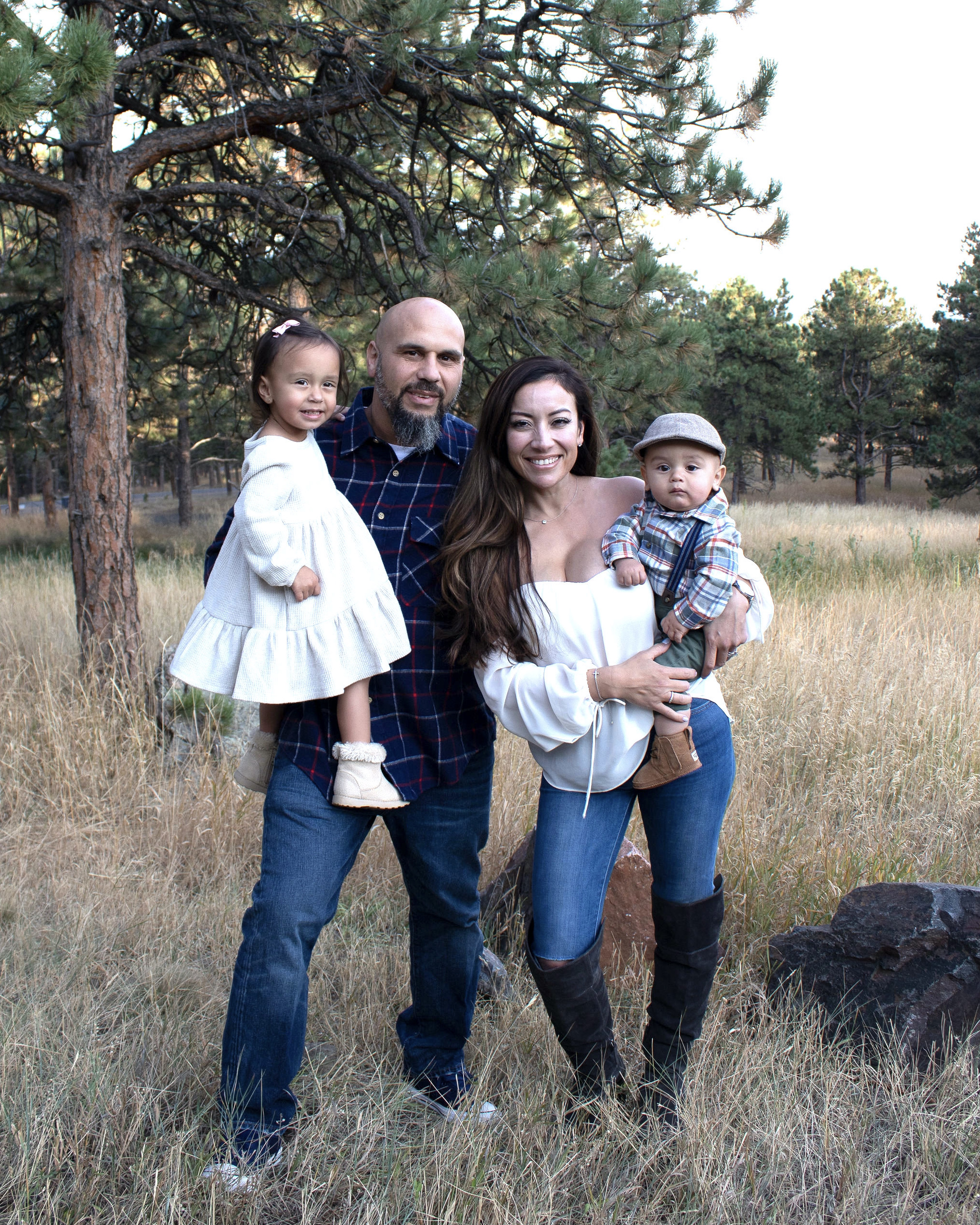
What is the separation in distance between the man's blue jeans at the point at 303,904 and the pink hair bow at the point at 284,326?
113 cm

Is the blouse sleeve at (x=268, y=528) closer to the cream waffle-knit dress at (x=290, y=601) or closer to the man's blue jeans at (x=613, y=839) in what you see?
the cream waffle-knit dress at (x=290, y=601)

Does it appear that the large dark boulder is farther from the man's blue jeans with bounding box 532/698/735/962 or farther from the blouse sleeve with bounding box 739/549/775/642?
the blouse sleeve with bounding box 739/549/775/642

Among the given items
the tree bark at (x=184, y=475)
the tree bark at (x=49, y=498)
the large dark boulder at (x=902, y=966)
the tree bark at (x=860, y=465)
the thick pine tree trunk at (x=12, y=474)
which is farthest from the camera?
the tree bark at (x=860, y=465)

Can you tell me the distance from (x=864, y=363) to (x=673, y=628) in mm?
35166

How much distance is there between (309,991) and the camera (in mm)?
3146

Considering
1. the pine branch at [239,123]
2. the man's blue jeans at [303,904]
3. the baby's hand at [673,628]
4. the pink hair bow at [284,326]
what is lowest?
the man's blue jeans at [303,904]

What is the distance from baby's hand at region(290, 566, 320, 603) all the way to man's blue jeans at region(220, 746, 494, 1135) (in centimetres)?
45

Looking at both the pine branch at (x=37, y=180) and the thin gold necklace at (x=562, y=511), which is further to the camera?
the pine branch at (x=37, y=180)

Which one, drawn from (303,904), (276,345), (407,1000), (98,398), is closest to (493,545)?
(276,345)

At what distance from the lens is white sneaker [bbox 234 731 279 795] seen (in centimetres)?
250

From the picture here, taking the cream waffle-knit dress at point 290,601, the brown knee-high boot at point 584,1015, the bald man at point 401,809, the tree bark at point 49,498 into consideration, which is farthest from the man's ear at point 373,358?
the tree bark at point 49,498

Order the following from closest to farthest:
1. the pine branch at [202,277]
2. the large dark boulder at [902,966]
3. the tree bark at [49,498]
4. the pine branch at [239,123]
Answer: the large dark boulder at [902,966] < the pine branch at [239,123] < the pine branch at [202,277] < the tree bark at [49,498]

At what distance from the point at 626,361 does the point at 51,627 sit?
14.8 feet

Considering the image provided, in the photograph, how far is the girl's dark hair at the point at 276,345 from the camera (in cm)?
239
